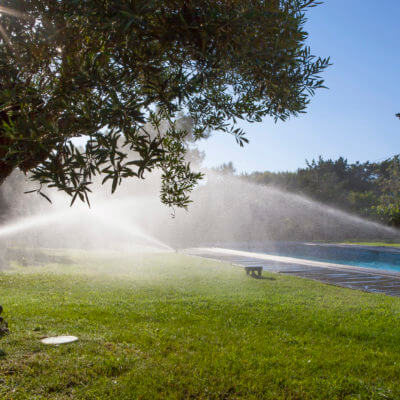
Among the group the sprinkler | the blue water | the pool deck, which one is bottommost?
the blue water

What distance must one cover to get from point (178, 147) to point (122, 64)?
5.31ft

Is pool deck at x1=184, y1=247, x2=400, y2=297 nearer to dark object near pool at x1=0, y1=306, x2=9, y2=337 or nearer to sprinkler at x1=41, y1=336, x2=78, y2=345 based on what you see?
sprinkler at x1=41, y1=336, x2=78, y2=345

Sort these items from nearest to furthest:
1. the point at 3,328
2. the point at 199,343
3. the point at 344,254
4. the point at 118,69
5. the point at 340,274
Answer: the point at 118,69
the point at 199,343
the point at 3,328
the point at 340,274
the point at 344,254

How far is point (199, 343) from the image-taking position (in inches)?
201

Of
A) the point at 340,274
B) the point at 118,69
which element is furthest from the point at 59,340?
the point at 340,274

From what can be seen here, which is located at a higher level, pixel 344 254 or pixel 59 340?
pixel 59 340

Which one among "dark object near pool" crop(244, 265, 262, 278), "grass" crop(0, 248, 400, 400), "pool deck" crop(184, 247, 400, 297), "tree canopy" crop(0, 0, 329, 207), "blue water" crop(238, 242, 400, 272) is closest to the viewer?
"tree canopy" crop(0, 0, 329, 207)

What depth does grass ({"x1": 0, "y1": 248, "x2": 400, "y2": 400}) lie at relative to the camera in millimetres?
3881

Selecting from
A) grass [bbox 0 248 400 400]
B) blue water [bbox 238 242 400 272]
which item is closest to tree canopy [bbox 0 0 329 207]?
grass [bbox 0 248 400 400]

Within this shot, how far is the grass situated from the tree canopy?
7.08 feet

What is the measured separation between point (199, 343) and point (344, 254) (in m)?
23.0

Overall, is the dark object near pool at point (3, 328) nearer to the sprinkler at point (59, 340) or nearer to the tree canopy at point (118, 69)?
the sprinkler at point (59, 340)

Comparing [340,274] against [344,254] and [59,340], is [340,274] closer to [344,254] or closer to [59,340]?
[59,340]

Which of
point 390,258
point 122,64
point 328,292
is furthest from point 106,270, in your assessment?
point 390,258
